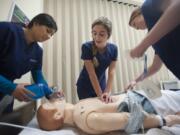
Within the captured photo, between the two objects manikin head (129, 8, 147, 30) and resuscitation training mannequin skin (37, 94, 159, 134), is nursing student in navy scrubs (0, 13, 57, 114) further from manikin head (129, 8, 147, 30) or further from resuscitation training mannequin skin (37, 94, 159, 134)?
manikin head (129, 8, 147, 30)

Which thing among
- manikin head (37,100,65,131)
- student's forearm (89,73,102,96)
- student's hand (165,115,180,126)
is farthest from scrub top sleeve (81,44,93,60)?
student's hand (165,115,180,126)

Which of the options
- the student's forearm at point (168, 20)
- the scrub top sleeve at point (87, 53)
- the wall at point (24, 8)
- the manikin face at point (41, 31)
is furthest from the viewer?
the scrub top sleeve at point (87, 53)

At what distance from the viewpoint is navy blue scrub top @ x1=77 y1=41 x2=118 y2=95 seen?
1533mm

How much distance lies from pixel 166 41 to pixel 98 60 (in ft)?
2.21

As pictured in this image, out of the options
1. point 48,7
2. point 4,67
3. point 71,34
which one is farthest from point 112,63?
point 48,7

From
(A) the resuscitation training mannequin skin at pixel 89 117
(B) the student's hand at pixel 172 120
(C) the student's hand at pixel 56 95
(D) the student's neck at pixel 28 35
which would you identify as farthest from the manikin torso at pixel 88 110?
(D) the student's neck at pixel 28 35

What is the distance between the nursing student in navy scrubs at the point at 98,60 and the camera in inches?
56.7

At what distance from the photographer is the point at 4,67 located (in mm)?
1122

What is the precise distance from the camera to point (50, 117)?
1.13 meters

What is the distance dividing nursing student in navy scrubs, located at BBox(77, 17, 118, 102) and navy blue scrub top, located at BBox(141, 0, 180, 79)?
496 mm

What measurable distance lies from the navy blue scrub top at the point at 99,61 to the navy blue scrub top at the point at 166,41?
0.59m

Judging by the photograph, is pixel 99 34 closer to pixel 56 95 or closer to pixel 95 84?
pixel 95 84

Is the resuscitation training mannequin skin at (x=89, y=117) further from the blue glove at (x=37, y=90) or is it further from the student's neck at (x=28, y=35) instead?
the student's neck at (x=28, y=35)

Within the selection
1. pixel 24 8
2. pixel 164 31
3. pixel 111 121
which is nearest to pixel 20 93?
pixel 111 121
